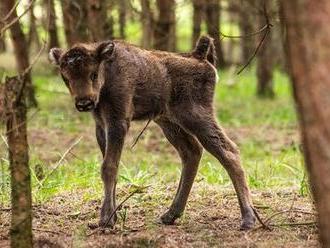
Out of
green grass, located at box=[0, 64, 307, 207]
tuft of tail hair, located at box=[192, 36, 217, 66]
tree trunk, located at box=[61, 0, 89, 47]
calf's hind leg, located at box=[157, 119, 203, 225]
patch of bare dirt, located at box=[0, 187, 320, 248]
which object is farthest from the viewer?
tree trunk, located at box=[61, 0, 89, 47]

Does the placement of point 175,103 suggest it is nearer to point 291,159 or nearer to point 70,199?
point 70,199

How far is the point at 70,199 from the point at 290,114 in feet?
36.0

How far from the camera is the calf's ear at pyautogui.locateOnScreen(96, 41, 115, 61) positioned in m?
7.67

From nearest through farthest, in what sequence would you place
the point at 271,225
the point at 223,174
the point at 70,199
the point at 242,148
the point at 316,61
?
1. the point at 316,61
2. the point at 271,225
3. the point at 70,199
4. the point at 223,174
5. the point at 242,148

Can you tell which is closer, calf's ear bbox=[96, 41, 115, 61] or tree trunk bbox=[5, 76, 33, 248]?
tree trunk bbox=[5, 76, 33, 248]

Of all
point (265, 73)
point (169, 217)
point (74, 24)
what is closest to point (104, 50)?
point (169, 217)

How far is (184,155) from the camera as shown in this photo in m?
8.41

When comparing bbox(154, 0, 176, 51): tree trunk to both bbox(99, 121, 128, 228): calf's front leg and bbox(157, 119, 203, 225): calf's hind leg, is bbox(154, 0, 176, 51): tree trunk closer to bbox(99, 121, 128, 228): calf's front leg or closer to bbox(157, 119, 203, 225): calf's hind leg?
bbox(157, 119, 203, 225): calf's hind leg

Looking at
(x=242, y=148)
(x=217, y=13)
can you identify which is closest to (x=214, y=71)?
(x=242, y=148)

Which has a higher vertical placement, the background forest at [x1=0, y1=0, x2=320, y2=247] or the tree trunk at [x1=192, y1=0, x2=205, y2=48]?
the tree trunk at [x1=192, y1=0, x2=205, y2=48]

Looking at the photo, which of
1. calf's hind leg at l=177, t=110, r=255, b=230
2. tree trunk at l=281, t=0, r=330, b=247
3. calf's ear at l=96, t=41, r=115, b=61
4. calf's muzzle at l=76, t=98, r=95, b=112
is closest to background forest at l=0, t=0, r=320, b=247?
calf's hind leg at l=177, t=110, r=255, b=230

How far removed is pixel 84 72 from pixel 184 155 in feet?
4.98

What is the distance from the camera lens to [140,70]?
8.12 meters

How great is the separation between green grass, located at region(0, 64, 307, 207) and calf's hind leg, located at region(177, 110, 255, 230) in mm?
1188
